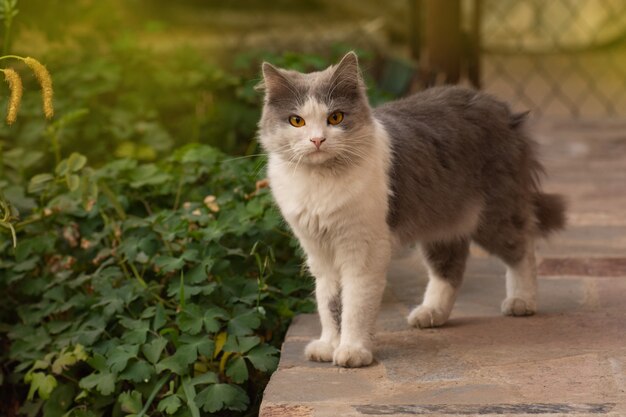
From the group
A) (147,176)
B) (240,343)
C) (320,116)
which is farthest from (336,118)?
(147,176)

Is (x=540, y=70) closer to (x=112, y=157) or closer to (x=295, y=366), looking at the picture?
(x=112, y=157)

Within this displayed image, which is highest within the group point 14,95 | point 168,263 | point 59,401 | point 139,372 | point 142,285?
point 14,95

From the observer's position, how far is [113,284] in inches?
152

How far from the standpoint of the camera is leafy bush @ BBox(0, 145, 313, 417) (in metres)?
3.43

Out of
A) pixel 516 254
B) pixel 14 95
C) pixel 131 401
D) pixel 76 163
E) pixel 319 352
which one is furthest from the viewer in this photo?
pixel 76 163

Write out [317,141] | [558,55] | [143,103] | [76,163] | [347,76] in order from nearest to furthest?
[317,141]
[347,76]
[76,163]
[143,103]
[558,55]

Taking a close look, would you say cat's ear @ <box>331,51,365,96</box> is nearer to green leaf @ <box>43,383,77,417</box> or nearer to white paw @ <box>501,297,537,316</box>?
white paw @ <box>501,297,537,316</box>

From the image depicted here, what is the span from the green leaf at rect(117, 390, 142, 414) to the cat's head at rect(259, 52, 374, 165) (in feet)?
2.98

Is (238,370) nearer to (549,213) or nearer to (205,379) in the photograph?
(205,379)

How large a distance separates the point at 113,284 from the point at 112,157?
1.48m

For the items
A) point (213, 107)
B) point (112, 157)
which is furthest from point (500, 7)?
point (112, 157)

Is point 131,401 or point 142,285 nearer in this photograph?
point 131,401

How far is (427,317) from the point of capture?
358cm

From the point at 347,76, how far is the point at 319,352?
85 cm
